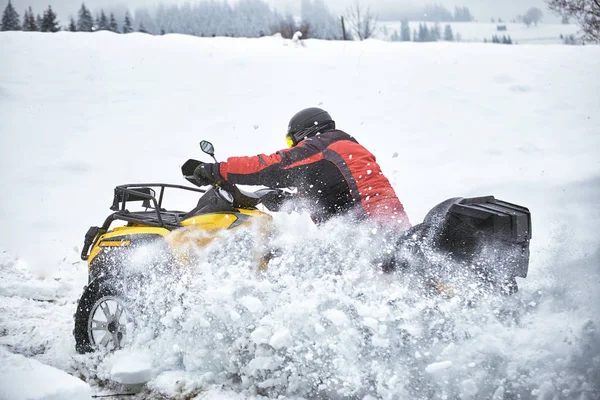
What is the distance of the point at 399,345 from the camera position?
2.97 m

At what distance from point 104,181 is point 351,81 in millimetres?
6857

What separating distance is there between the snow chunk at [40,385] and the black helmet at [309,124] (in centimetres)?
230

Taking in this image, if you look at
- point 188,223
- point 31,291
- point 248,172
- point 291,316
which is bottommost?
point 31,291

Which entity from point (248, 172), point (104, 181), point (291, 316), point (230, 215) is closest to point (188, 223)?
point (230, 215)

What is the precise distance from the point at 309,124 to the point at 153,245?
4.79ft

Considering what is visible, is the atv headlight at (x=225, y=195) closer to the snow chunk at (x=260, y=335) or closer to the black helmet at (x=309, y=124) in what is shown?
the black helmet at (x=309, y=124)

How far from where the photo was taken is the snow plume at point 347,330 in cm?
276

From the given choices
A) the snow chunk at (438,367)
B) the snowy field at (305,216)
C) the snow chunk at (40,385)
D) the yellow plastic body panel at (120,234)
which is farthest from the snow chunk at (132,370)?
the snow chunk at (438,367)

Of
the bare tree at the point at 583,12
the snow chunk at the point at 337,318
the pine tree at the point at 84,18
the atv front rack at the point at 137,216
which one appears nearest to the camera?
the snow chunk at the point at 337,318

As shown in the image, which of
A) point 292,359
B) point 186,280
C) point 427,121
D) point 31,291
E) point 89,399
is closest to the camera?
point 89,399

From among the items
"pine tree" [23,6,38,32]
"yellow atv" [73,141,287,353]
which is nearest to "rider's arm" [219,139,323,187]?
"yellow atv" [73,141,287,353]

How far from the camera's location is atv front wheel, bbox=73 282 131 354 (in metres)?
3.87

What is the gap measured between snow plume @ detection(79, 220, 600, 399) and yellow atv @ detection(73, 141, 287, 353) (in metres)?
0.10

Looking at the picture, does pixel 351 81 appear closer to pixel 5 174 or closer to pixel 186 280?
pixel 5 174
